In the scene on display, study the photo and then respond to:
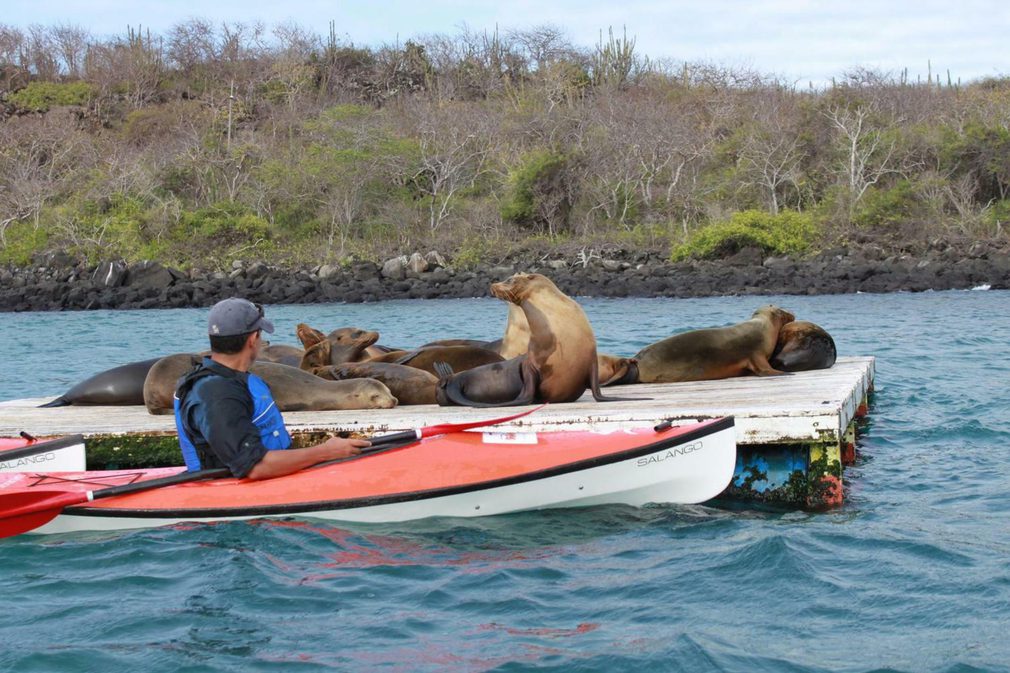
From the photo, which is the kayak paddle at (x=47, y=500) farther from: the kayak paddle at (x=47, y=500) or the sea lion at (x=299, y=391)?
the sea lion at (x=299, y=391)

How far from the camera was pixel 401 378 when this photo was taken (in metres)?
9.37

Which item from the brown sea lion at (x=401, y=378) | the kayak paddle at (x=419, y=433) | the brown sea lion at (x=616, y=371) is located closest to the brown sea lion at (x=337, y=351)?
the brown sea lion at (x=401, y=378)

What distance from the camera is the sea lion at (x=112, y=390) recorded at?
1023cm

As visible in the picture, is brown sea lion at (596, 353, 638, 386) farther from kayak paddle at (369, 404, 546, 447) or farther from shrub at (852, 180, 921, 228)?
shrub at (852, 180, 921, 228)

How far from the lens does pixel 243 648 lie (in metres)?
5.04

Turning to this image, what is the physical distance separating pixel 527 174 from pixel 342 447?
134 ft

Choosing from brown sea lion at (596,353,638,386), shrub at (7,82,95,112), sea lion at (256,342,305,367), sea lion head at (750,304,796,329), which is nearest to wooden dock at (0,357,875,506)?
brown sea lion at (596,353,638,386)

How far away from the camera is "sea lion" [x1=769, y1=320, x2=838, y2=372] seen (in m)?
10.4

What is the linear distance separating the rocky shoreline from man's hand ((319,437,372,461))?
27.7 meters

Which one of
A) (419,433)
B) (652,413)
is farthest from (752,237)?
(419,433)

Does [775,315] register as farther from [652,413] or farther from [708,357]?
[652,413]

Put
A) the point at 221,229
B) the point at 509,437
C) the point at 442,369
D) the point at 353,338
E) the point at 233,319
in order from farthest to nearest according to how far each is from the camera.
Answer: the point at 221,229 → the point at 353,338 → the point at 442,369 → the point at 509,437 → the point at 233,319

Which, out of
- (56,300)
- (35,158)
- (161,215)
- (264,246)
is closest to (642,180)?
(264,246)

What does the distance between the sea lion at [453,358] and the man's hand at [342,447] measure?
3113 mm
